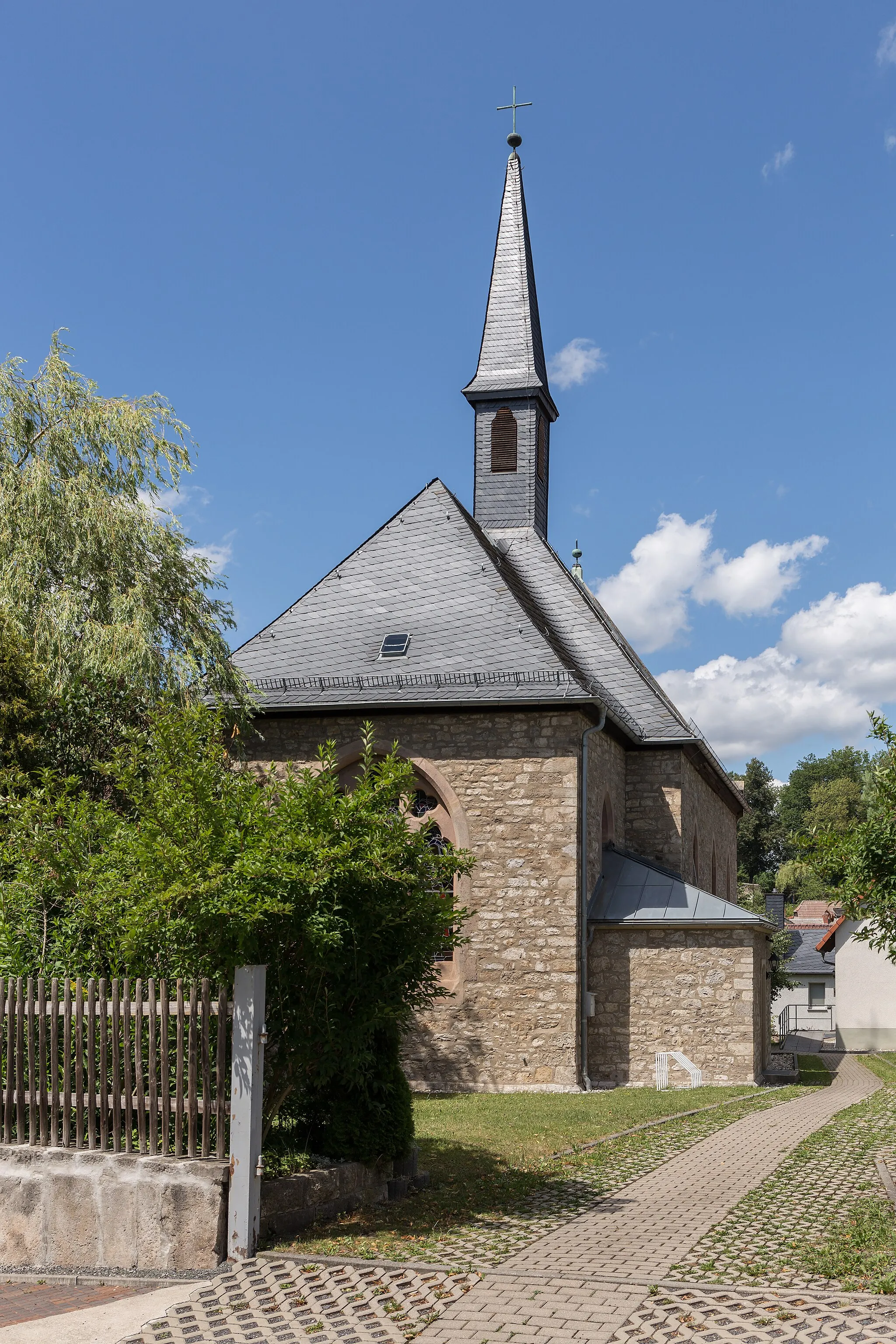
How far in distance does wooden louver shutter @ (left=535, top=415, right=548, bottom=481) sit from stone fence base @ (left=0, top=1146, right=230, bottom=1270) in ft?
61.7

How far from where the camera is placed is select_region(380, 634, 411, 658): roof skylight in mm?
19078

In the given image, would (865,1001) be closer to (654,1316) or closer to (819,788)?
(654,1316)

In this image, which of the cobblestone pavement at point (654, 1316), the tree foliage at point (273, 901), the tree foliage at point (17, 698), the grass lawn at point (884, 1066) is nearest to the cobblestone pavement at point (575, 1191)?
the cobblestone pavement at point (654, 1316)

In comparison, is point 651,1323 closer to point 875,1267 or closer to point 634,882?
point 875,1267

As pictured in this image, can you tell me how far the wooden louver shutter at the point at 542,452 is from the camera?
24.6m

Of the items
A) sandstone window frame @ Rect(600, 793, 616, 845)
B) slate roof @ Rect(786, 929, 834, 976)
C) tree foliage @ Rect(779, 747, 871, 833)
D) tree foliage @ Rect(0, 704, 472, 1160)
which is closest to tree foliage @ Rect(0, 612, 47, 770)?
tree foliage @ Rect(0, 704, 472, 1160)

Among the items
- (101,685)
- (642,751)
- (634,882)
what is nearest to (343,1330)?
(101,685)

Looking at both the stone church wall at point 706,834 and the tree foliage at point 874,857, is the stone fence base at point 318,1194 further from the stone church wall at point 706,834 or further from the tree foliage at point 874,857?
the stone church wall at point 706,834

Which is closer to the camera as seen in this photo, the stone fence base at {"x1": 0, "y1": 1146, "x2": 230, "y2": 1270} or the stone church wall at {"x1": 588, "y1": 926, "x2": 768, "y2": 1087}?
the stone fence base at {"x1": 0, "y1": 1146, "x2": 230, "y2": 1270}

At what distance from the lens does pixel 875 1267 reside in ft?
21.3

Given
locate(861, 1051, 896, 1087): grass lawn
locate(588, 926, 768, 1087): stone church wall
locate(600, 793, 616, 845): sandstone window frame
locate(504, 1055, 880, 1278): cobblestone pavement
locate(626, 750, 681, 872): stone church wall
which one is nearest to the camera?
locate(504, 1055, 880, 1278): cobblestone pavement

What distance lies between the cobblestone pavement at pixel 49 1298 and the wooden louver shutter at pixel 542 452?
19.3 m

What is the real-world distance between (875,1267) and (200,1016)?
13.1ft

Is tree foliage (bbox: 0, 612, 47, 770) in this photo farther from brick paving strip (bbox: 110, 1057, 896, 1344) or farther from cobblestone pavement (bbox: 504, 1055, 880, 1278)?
brick paving strip (bbox: 110, 1057, 896, 1344)
